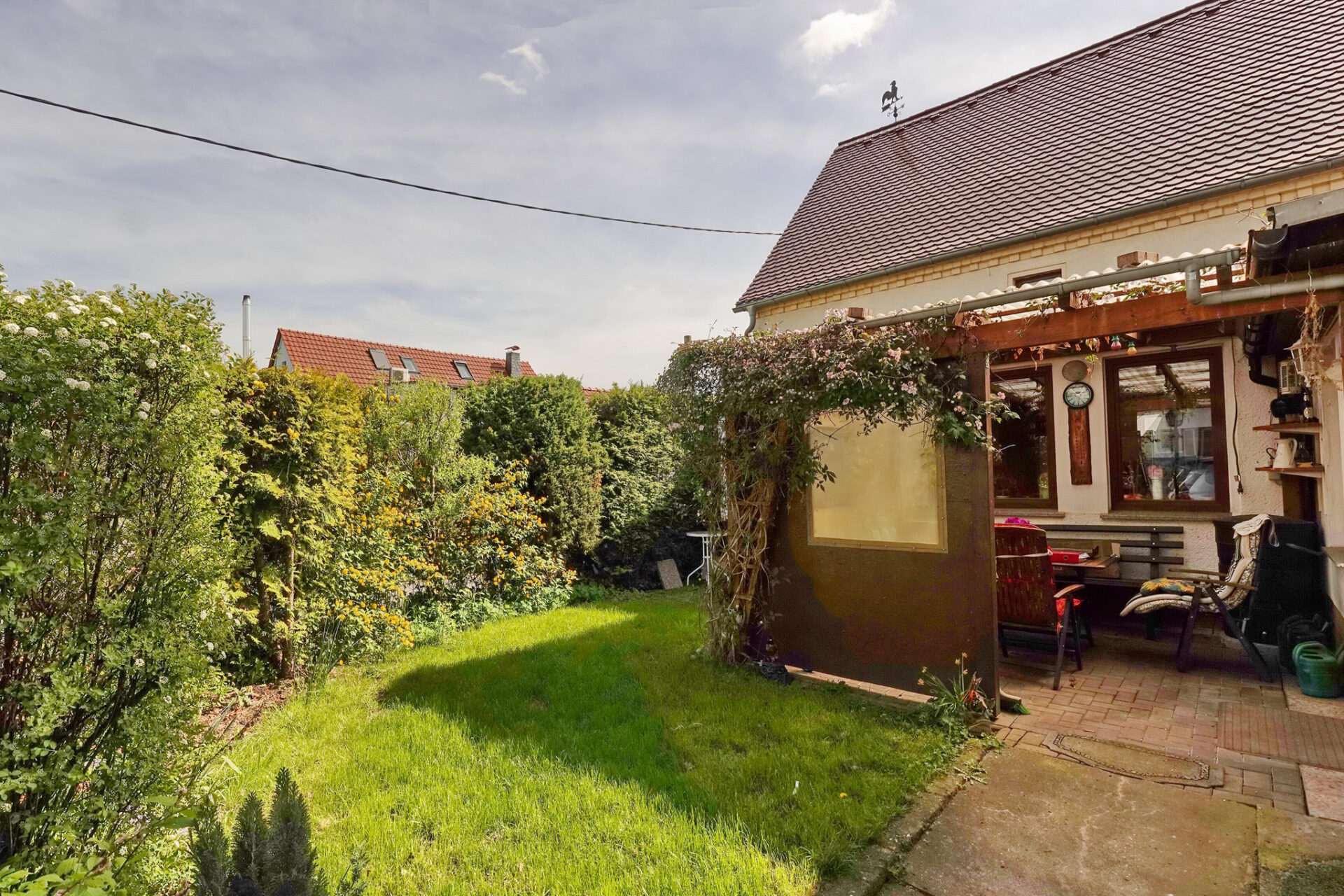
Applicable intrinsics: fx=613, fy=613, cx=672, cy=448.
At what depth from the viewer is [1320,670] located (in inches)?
166

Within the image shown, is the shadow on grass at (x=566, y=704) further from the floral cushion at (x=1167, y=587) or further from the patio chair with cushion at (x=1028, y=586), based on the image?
the floral cushion at (x=1167, y=587)

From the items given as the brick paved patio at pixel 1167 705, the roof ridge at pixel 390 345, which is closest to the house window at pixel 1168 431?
the brick paved patio at pixel 1167 705

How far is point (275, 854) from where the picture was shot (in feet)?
5.13

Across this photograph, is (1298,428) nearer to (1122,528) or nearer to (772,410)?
(1122,528)

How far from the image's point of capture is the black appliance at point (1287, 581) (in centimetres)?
511

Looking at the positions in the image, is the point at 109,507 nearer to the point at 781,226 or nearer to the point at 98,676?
the point at 98,676

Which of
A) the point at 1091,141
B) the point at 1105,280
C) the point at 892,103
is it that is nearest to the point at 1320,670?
the point at 1105,280

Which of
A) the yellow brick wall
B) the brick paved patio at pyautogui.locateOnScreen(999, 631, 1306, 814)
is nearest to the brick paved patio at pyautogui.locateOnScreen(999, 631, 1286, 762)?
the brick paved patio at pyautogui.locateOnScreen(999, 631, 1306, 814)

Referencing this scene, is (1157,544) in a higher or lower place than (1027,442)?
lower

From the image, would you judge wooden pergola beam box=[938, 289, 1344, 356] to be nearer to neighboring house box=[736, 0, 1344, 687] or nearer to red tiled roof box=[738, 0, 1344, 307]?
neighboring house box=[736, 0, 1344, 687]

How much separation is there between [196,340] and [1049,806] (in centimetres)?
457

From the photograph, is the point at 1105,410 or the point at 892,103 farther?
the point at 892,103

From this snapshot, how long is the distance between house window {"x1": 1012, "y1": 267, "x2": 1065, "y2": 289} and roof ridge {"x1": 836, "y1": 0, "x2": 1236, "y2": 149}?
4979 millimetres

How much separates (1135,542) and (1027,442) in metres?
1.72
